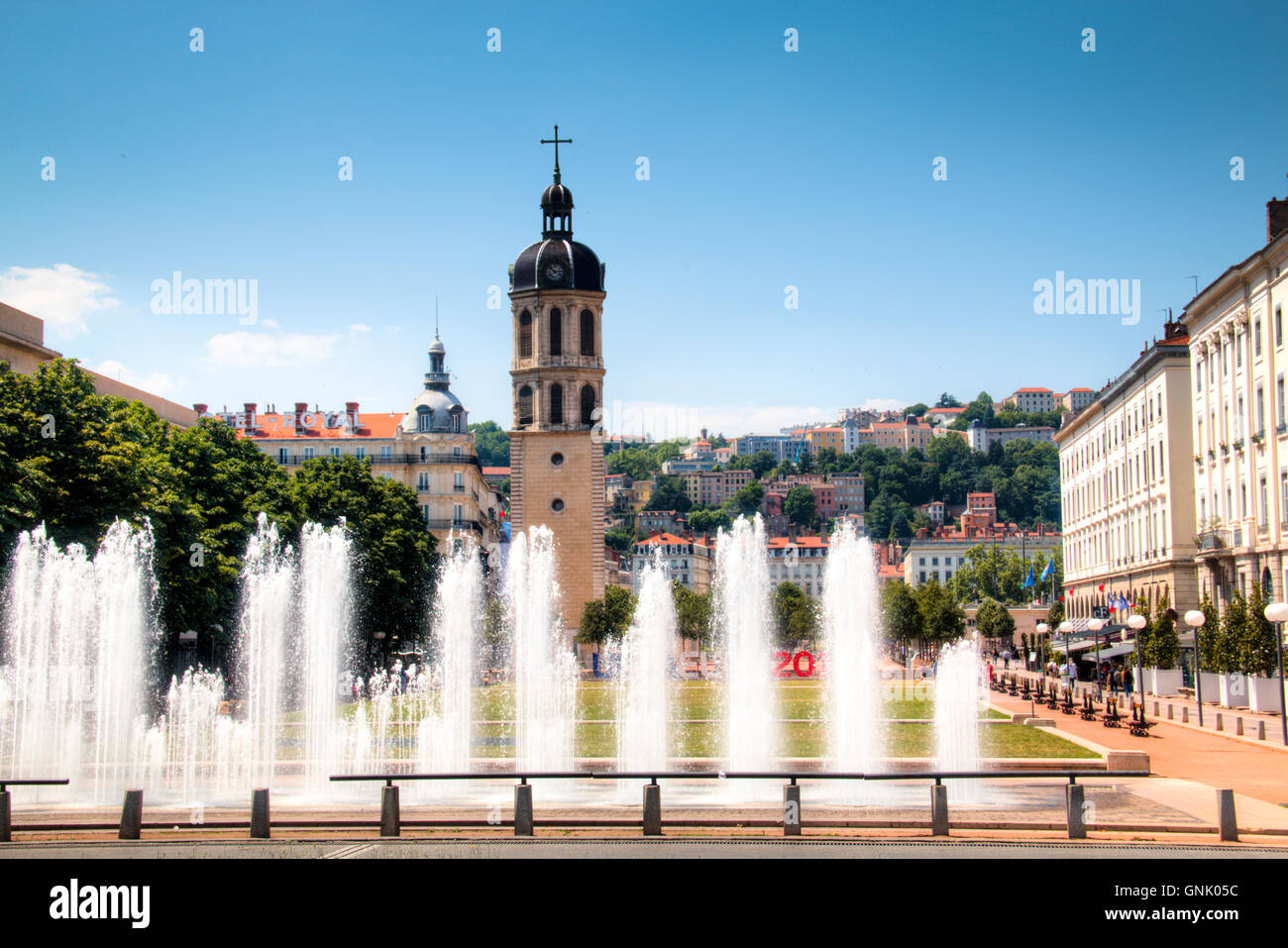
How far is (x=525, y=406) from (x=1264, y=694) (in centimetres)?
5259

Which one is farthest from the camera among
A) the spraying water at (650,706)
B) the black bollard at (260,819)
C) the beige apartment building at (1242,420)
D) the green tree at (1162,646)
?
the green tree at (1162,646)

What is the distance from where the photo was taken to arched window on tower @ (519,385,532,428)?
273 ft

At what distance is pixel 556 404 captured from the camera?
272 ft

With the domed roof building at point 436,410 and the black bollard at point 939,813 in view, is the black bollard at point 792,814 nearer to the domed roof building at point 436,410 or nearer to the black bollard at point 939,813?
the black bollard at point 939,813

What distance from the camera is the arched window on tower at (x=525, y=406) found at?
8312 centimetres

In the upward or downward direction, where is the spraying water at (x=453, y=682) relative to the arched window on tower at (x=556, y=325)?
downward

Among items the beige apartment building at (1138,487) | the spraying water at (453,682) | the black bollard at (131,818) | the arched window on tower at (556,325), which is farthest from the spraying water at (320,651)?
the beige apartment building at (1138,487)

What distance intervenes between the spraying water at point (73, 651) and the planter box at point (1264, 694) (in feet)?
99.8

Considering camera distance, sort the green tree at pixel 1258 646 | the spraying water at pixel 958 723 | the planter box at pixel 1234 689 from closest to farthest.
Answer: the spraying water at pixel 958 723 → the green tree at pixel 1258 646 → the planter box at pixel 1234 689

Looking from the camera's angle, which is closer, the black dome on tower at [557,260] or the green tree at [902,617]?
the black dome on tower at [557,260]

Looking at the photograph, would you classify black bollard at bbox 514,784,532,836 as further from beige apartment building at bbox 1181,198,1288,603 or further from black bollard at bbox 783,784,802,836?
beige apartment building at bbox 1181,198,1288,603

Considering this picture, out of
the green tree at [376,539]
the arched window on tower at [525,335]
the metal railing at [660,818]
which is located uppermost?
the arched window on tower at [525,335]

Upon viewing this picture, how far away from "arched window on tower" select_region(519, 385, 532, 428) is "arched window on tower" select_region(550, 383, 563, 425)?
1402 millimetres
